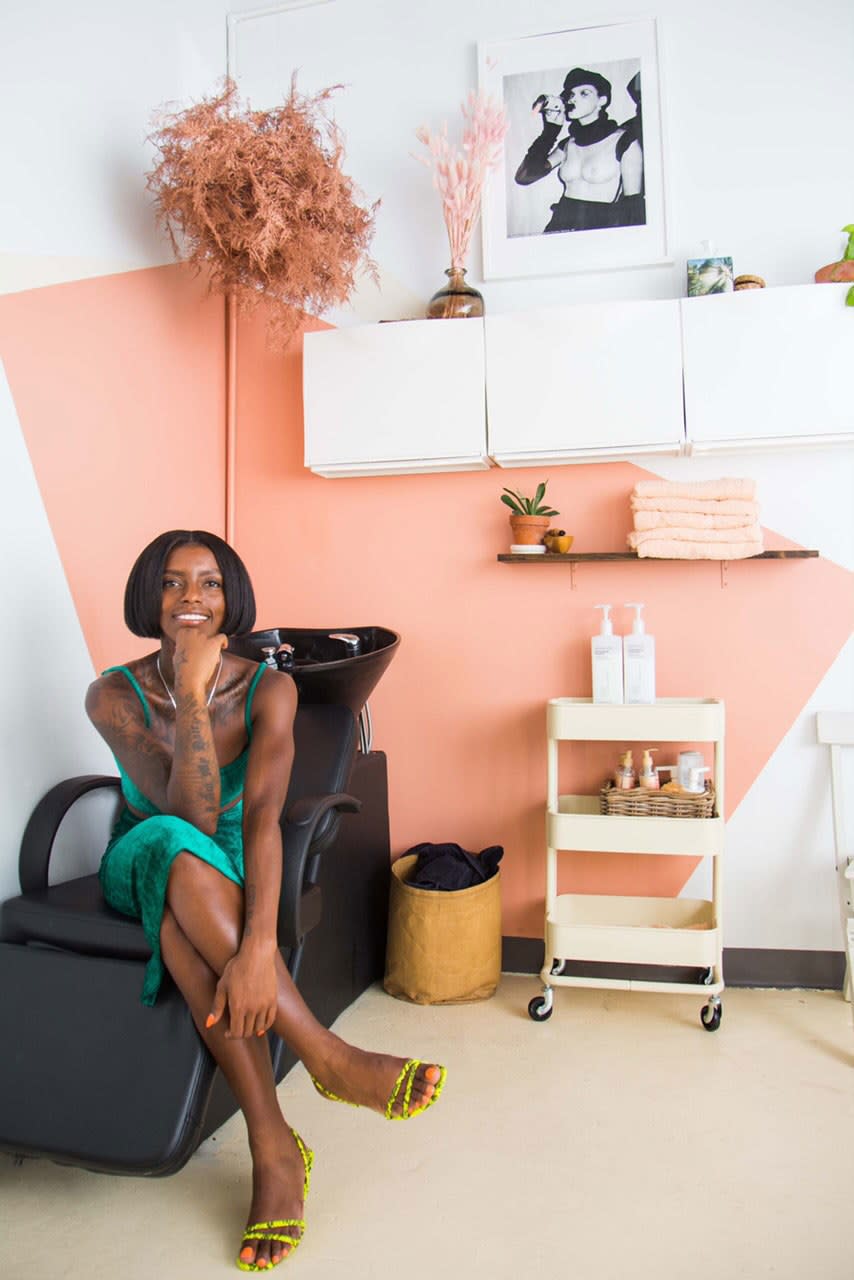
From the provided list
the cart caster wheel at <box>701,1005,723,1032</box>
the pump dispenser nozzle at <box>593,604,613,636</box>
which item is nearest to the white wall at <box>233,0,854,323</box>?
the pump dispenser nozzle at <box>593,604,613,636</box>

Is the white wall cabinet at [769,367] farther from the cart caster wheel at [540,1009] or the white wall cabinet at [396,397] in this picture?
the cart caster wheel at [540,1009]

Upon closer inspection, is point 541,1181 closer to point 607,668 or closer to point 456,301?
point 607,668

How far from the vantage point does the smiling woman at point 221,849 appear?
5.73ft

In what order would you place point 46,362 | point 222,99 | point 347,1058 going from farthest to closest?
point 222,99, point 46,362, point 347,1058

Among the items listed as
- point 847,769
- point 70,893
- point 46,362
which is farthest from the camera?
point 847,769

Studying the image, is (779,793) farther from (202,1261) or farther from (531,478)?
(202,1261)

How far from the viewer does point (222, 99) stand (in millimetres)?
2701

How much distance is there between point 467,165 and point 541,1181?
2628mm

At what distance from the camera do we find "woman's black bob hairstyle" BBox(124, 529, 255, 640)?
6.93 ft

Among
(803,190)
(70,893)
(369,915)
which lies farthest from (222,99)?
(369,915)

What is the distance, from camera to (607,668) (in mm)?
2838

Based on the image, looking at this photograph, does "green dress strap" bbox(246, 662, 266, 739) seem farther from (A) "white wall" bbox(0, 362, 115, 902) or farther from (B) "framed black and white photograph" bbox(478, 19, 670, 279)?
(B) "framed black and white photograph" bbox(478, 19, 670, 279)

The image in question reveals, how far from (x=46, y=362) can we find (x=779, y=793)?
237cm

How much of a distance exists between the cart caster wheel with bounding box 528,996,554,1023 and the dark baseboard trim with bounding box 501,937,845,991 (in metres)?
0.35
